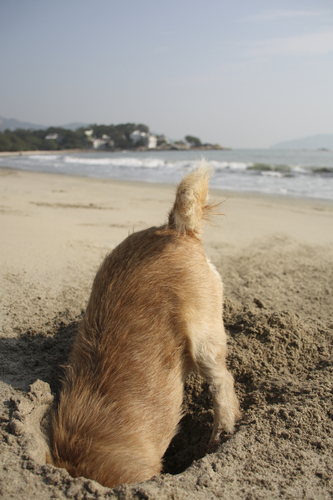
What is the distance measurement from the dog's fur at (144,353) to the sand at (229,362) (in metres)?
0.12

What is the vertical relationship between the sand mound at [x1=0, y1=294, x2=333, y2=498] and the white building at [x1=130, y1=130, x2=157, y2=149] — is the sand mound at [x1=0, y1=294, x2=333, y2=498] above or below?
below

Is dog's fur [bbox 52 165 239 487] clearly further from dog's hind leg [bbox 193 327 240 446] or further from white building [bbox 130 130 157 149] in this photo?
white building [bbox 130 130 157 149]

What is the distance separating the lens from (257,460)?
5.68ft

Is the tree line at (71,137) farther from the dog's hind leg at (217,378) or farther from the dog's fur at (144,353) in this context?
the dog's hind leg at (217,378)

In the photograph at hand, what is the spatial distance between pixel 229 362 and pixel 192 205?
130cm

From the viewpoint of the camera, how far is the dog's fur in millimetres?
1604

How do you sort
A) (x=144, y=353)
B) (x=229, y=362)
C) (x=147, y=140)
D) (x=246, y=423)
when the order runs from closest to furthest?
(x=144, y=353), (x=246, y=423), (x=229, y=362), (x=147, y=140)

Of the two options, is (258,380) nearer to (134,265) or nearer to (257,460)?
(257,460)

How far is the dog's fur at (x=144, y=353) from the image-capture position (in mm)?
1604

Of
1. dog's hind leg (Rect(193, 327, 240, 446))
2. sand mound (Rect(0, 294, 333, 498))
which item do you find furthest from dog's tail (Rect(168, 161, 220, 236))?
sand mound (Rect(0, 294, 333, 498))

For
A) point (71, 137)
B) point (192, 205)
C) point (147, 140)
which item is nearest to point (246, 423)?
point (192, 205)

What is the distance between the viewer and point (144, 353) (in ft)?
5.83

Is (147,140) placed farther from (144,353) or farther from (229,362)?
(144,353)

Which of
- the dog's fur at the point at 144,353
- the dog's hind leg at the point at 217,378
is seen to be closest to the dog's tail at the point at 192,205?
the dog's fur at the point at 144,353
